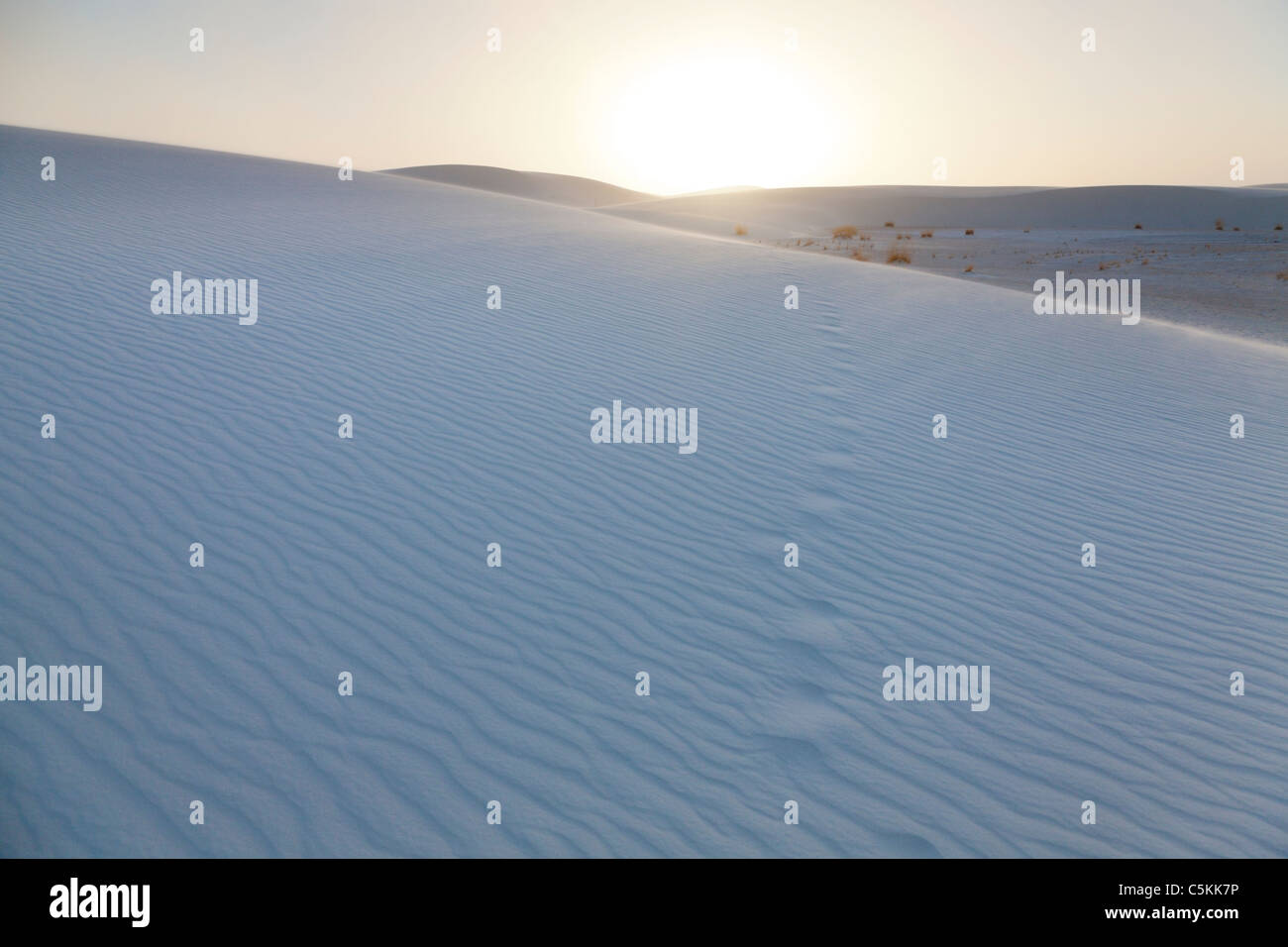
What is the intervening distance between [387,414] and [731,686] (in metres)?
3.63

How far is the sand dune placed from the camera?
304cm

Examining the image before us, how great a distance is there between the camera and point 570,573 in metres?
4.45

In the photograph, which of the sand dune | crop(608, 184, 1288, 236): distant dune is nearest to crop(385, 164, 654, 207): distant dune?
crop(608, 184, 1288, 236): distant dune

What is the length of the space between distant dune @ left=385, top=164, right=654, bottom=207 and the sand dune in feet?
220

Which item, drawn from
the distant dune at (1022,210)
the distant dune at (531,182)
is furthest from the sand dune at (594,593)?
the distant dune at (531,182)

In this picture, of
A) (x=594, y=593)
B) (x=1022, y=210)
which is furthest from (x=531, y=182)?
(x=594, y=593)

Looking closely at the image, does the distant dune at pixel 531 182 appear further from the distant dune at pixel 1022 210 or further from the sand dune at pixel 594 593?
the sand dune at pixel 594 593

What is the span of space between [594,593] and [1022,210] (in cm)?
6274

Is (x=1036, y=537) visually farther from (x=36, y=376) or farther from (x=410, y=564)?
(x=36, y=376)

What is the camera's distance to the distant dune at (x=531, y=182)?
245 ft

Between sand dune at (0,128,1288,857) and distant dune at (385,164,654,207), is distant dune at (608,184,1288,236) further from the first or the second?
sand dune at (0,128,1288,857)

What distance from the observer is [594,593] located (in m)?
4.30

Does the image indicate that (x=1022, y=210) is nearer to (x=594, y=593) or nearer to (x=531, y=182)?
(x=531, y=182)
